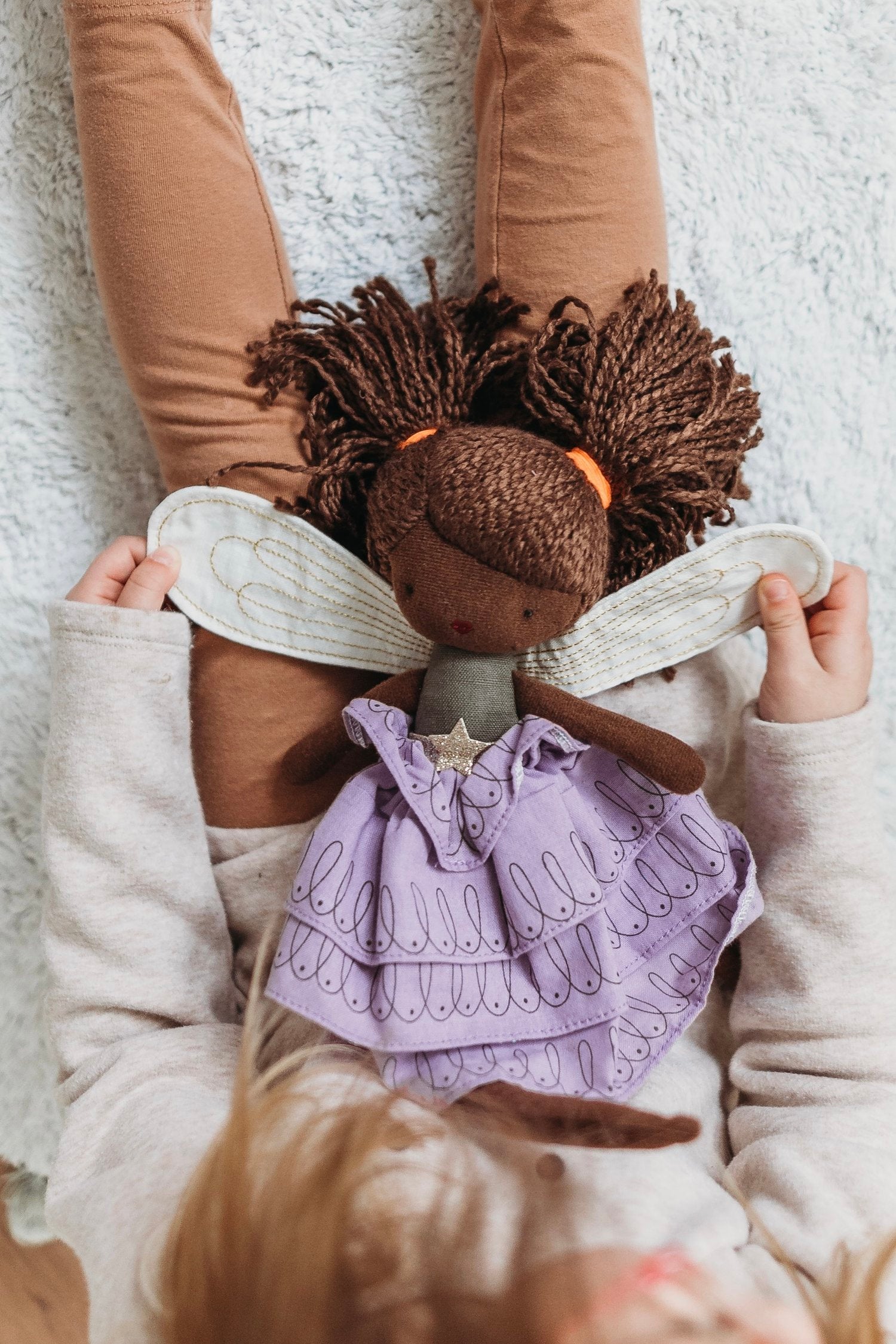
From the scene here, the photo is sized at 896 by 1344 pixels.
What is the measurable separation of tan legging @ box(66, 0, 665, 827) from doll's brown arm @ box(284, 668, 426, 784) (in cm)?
15

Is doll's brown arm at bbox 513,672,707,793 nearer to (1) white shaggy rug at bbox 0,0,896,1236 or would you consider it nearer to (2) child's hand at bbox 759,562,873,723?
(2) child's hand at bbox 759,562,873,723

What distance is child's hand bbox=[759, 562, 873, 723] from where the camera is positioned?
1.96 ft

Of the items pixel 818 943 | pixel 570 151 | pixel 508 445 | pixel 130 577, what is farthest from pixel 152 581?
pixel 818 943

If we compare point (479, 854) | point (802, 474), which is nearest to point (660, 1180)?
point (479, 854)

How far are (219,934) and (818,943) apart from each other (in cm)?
40

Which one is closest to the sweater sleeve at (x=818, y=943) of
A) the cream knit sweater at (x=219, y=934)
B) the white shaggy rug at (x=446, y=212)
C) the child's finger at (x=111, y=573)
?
the cream knit sweater at (x=219, y=934)

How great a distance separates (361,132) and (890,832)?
69cm

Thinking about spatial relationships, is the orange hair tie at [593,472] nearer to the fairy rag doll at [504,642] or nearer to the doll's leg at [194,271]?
the fairy rag doll at [504,642]

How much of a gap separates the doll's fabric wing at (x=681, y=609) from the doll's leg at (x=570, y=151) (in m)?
0.18

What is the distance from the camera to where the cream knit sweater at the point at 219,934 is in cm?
57

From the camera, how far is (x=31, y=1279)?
0.95 m

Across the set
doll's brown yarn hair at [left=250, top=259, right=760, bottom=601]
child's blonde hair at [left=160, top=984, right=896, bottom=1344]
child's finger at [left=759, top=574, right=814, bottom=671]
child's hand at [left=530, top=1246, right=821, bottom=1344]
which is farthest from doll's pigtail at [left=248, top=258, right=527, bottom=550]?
child's hand at [left=530, top=1246, right=821, bottom=1344]

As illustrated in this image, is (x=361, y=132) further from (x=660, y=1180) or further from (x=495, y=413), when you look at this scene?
Answer: (x=660, y=1180)

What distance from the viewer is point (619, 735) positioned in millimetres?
539
